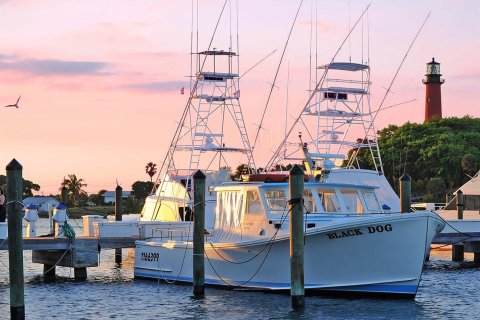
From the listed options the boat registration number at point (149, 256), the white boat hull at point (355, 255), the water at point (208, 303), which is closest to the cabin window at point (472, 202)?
the water at point (208, 303)

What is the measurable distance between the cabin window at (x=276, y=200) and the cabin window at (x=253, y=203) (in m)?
0.30

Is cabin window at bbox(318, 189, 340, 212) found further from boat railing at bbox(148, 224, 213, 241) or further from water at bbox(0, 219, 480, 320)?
boat railing at bbox(148, 224, 213, 241)

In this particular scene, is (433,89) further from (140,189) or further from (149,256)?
(149,256)

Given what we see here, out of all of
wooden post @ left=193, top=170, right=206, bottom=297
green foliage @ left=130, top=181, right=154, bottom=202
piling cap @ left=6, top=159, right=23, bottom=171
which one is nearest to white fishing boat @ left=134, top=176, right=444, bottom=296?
wooden post @ left=193, top=170, right=206, bottom=297

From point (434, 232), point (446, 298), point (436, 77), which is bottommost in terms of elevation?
point (446, 298)

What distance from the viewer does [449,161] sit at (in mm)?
81938

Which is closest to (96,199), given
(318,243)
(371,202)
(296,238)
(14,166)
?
(371,202)

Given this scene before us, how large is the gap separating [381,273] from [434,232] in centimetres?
188

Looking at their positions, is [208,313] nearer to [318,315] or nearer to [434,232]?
[318,315]

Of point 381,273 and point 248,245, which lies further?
point 248,245

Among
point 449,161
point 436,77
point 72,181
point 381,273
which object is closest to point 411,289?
point 381,273

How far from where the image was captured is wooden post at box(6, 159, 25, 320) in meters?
22.5

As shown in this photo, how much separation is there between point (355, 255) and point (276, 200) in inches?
133

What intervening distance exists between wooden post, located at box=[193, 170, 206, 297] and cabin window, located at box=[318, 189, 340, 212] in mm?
3670
